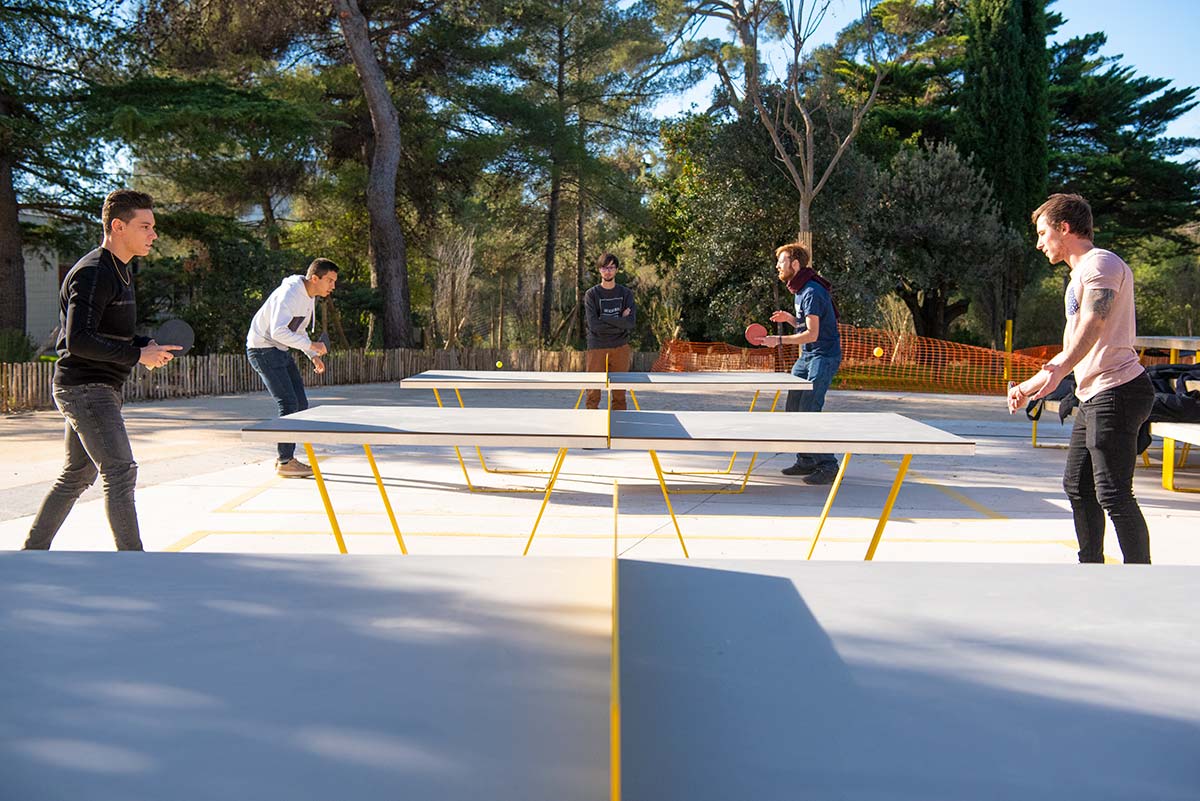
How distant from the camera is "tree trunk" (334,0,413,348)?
62.8 ft

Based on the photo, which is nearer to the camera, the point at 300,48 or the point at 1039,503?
the point at 1039,503

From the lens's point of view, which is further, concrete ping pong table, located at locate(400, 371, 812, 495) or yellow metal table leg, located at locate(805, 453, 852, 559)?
concrete ping pong table, located at locate(400, 371, 812, 495)

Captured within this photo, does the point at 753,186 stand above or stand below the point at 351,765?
above

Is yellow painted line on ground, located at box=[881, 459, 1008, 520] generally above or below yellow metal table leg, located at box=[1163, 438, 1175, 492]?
below

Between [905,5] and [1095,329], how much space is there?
21.8 metres

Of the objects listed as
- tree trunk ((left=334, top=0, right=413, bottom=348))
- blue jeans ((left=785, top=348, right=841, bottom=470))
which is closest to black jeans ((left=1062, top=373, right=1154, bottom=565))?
blue jeans ((left=785, top=348, right=841, bottom=470))

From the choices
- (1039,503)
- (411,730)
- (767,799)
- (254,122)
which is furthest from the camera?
(254,122)

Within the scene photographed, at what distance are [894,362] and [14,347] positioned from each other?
15.4 m

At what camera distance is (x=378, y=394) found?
619 inches

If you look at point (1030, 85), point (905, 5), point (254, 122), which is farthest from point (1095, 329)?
point (1030, 85)

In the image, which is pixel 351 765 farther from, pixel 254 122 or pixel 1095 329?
pixel 254 122

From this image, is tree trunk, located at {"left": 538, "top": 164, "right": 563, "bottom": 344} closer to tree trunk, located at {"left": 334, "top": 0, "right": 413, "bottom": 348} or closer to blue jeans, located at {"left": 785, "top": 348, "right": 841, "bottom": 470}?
tree trunk, located at {"left": 334, "top": 0, "right": 413, "bottom": 348}

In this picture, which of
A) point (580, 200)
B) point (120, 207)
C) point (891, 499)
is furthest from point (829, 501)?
point (580, 200)

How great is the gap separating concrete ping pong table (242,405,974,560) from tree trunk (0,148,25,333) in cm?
1339
